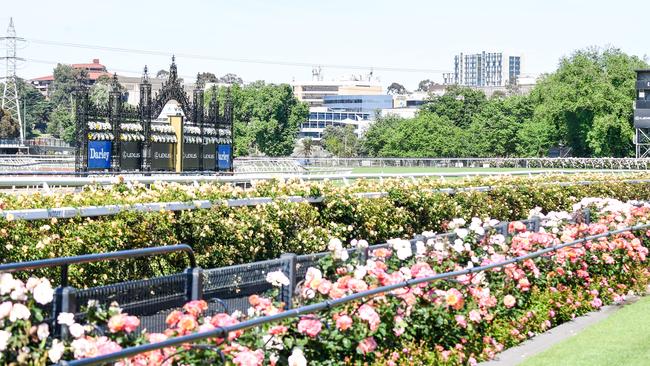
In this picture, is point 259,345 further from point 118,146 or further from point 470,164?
point 470,164

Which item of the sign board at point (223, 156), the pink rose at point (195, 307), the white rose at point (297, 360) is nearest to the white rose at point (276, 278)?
the white rose at point (297, 360)

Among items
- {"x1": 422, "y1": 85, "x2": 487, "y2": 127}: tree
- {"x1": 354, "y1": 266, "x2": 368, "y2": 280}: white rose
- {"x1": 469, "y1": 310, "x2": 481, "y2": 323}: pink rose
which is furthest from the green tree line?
{"x1": 354, "y1": 266, "x2": 368, "y2": 280}: white rose

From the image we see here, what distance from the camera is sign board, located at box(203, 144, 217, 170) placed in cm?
3678

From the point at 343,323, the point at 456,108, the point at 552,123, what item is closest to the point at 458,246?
the point at 343,323

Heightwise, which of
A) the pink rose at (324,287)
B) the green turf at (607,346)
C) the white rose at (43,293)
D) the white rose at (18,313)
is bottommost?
the green turf at (607,346)

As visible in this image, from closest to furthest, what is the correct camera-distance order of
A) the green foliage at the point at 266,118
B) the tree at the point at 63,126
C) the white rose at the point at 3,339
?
the white rose at the point at 3,339 < the green foliage at the point at 266,118 < the tree at the point at 63,126

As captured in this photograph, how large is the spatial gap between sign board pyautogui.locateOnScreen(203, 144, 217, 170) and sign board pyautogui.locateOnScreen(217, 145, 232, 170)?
0.68 ft

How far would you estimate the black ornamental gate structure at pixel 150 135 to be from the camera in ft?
104

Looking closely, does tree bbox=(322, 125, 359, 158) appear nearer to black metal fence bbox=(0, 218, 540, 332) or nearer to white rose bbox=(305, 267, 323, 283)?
black metal fence bbox=(0, 218, 540, 332)

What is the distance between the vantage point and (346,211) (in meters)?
19.5

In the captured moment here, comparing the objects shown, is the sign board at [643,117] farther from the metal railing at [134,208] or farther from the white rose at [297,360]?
the white rose at [297,360]

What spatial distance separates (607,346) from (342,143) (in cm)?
13710

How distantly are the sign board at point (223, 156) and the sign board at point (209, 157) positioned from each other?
0.68 feet

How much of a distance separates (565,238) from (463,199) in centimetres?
977
